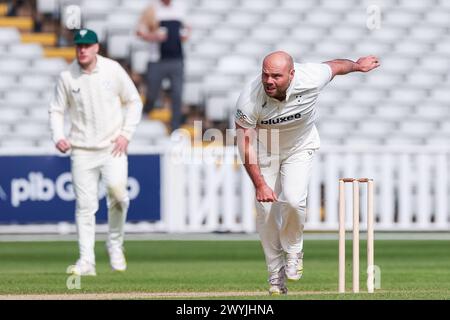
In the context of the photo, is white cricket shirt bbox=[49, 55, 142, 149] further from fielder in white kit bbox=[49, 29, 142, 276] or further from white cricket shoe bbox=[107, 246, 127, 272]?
white cricket shoe bbox=[107, 246, 127, 272]

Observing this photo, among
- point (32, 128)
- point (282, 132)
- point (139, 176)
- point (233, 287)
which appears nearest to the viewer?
point (282, 132)

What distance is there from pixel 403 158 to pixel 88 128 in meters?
7.22

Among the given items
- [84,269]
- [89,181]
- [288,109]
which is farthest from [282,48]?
[288,109]

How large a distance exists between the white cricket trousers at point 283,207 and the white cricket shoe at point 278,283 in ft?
0.11

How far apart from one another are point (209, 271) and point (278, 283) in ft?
10.1

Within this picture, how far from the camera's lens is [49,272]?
524 inches

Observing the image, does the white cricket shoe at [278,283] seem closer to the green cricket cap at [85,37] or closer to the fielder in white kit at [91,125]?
the fielder in white kit at [91,125]

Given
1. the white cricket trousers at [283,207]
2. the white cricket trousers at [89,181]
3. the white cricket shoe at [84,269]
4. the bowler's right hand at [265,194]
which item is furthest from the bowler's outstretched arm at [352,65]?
the white cricket shoe at [84,269]

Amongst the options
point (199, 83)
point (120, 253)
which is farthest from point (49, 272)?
point (199, 83)

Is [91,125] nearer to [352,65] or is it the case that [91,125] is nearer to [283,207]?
[283,207]

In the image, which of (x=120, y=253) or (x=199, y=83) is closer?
(x=120, y=253)

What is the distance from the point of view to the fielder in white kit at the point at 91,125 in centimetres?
1265

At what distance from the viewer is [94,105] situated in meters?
12.7

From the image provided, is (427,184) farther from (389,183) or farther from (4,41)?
(4,41)
